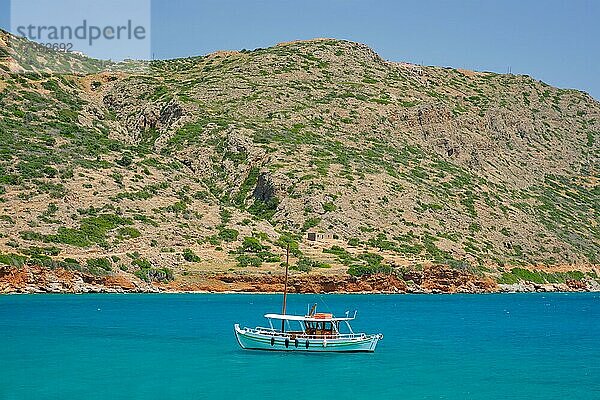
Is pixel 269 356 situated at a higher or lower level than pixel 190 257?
lower

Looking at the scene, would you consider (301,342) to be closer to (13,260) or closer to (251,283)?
(251,283)

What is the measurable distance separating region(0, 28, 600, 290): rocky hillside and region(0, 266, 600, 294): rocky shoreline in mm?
871

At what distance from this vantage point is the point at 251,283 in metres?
77.3

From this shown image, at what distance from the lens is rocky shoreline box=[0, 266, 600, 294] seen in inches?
2854

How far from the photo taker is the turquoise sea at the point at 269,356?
101ft

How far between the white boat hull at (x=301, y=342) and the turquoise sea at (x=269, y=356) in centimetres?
43

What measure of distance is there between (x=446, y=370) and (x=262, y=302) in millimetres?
34284

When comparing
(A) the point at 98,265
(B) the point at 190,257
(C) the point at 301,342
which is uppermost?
(B) the point at 190,257

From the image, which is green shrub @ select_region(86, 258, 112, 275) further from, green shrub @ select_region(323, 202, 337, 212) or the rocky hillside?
green shrub @ select_region(323, 202, 337, 212)

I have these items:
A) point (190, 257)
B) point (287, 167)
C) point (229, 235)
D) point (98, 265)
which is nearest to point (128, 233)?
point (190, 257)

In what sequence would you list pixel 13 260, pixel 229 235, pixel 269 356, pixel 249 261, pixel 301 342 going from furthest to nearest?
pixel 229 235, pixel 249 261, pixel 13 260, pixel 301 342, pixel 269 356

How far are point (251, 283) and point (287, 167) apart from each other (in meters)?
25.9

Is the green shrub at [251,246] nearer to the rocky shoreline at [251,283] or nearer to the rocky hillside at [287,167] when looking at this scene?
the rocky hillside at [287,167]

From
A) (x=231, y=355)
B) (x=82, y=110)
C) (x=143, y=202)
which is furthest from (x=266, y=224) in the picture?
(x=231, y=355)
